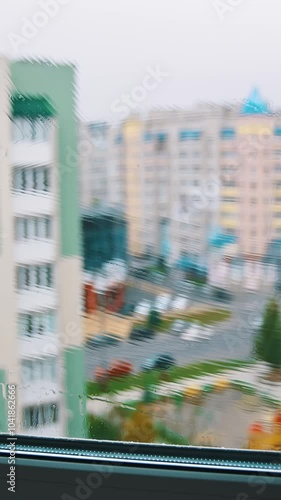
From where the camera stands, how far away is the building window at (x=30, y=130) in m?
1.31

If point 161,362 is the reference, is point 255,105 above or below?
above

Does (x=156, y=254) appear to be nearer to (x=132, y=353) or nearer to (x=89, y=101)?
(x=132, y=353)

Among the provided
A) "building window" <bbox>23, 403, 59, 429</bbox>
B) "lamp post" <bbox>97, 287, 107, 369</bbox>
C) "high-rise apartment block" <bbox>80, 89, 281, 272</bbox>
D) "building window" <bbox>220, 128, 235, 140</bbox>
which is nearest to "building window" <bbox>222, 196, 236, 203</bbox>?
"high-rise apartment block" <bbox>80, 89, 281, 272</bbox>

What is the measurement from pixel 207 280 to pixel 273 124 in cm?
34

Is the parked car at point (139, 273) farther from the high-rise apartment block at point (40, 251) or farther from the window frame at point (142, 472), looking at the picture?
the window frame at point (142, 472)

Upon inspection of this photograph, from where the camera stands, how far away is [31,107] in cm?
131

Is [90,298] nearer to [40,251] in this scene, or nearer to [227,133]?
[40,251]

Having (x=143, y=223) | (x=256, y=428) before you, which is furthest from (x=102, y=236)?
(x=256, y=428)

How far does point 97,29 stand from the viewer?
1242 mm

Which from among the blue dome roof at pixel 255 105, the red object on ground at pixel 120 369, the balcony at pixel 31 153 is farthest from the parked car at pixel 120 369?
the blue dome roof at pixel 255 105

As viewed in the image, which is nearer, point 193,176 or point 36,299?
point 193,176

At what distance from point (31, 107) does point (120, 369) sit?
0.59 metres

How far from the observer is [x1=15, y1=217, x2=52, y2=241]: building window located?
1.34 m

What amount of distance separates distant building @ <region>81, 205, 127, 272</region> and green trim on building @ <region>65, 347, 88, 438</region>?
194 mm
